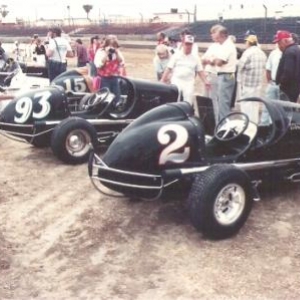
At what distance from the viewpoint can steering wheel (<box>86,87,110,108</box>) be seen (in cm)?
738

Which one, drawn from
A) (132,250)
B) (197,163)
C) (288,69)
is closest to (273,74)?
(288,69)

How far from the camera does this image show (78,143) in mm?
6828

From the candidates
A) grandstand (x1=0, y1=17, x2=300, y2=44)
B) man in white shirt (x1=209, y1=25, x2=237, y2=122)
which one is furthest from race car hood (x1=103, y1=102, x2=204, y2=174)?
grandstand (x1=0, y1=17, x2=300, y2=44)

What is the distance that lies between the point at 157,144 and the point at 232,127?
3.58 feet

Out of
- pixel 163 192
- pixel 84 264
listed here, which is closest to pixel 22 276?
pixel 84 264

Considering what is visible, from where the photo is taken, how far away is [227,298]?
353 centimetres

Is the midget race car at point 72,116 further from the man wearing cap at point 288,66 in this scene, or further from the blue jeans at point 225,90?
the man wearing cap at point 288,66

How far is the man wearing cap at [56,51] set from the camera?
1119cm

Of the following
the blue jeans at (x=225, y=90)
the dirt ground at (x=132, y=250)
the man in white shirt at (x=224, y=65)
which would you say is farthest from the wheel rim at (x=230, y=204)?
the blue jeans at (x=225, y=90)

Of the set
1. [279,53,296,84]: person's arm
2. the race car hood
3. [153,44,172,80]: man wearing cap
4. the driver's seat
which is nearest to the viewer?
the race car hood

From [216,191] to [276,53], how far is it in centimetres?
435

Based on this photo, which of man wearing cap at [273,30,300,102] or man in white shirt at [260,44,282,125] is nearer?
man wearing cap at [273,30,300,102]

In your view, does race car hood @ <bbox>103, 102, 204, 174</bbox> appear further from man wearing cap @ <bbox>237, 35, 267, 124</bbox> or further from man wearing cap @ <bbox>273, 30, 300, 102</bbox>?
man wearing cap @ <bbox>237, 35, 267, 124</bbox>

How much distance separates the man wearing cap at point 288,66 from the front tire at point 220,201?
3.05 m
